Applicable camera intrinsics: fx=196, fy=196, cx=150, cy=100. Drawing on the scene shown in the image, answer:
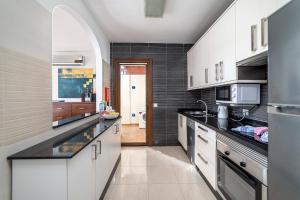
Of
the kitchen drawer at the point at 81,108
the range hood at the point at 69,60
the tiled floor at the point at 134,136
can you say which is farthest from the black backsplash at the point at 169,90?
the range hood at the point at 69,60

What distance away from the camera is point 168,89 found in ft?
16.0

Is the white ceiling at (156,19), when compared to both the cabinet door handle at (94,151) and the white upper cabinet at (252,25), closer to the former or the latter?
the white upper cabinet at (252,25)

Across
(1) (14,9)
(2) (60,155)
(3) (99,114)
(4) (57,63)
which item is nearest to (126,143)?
(3) (99,114)

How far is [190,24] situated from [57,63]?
3774mm

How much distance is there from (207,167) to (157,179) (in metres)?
0.80

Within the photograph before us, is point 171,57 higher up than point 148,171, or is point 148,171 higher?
point 171,57

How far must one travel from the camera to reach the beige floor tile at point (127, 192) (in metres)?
2.47

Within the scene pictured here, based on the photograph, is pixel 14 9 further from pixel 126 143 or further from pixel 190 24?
pixel 126 143

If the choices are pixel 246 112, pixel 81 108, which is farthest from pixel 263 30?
pixel 81 108

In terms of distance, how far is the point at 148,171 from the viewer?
3.29 m

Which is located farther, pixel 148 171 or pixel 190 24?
pixel 190 24

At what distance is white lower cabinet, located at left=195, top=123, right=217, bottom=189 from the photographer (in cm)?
242

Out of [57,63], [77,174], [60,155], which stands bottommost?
[77,174]

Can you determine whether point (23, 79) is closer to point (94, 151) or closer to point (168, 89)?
point (94, 151)
